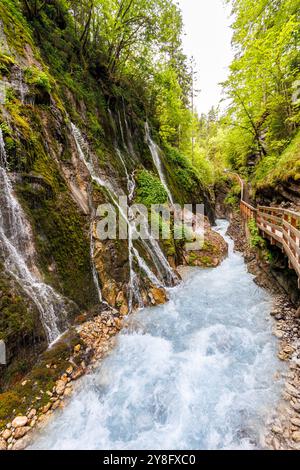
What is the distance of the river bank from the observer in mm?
2976

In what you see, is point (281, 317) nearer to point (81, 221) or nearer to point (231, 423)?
point (231, 423)

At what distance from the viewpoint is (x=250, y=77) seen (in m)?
10.1

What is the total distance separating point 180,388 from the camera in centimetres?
401

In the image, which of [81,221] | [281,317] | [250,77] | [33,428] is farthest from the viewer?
[250,77]

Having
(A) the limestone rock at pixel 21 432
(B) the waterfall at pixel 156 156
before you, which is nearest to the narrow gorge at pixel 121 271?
(A) the limestone rock at pixel 21 432

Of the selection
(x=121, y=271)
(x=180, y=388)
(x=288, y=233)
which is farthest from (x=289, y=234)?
(x=121, y=271)

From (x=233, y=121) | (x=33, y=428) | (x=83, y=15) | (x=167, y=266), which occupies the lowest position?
(x=33, y=428)

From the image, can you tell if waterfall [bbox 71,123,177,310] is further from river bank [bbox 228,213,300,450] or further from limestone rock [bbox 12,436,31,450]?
limestone rock [bbox 12,436,31,450]

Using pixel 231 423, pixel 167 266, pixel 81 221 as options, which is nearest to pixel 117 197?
pixel 81 221

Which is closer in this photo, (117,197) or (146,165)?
(117,197)

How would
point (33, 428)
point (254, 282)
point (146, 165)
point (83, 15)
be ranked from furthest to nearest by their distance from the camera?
point (146, 165)
point (83, 15)
point (254, 282)
point (33, 428)

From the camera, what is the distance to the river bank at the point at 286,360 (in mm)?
2976

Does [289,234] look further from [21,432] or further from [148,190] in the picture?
[21,432]

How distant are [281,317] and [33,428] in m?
5.99
